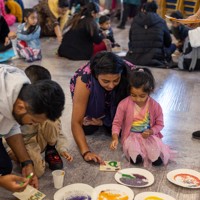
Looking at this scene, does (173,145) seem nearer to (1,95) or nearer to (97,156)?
(97,156)

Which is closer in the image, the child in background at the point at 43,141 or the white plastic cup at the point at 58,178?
the white plastic cup at the point at 58,178

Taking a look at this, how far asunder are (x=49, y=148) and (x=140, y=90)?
0.67 meters

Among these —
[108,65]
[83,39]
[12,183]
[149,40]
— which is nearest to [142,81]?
[108,65]

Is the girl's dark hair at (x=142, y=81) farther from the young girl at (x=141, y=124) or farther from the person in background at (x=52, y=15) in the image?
the person in background at (x=52, y=15)

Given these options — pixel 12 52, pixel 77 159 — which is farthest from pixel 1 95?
pixel 12 52

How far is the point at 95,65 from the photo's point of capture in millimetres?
2324

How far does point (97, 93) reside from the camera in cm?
249

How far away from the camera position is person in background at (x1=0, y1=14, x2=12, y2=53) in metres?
4.21

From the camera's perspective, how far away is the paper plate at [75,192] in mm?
1967

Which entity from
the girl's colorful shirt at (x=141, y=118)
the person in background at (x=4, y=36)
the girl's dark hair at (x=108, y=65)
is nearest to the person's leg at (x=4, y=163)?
the girl's dark hair at (x=108, y=65)

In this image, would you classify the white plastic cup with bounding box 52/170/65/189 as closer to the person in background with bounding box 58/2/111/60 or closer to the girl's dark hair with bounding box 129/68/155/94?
the girl's dark hair with bounding box 129/68/155/94

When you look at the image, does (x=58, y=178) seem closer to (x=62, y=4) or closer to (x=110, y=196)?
(x=110, y=196)

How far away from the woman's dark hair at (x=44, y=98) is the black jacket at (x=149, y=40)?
3.04 m

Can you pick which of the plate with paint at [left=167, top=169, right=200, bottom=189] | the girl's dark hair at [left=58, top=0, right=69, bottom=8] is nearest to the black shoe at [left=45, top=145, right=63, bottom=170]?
the plate with paint at [left=167, top=169, right=200, bottom=189]
